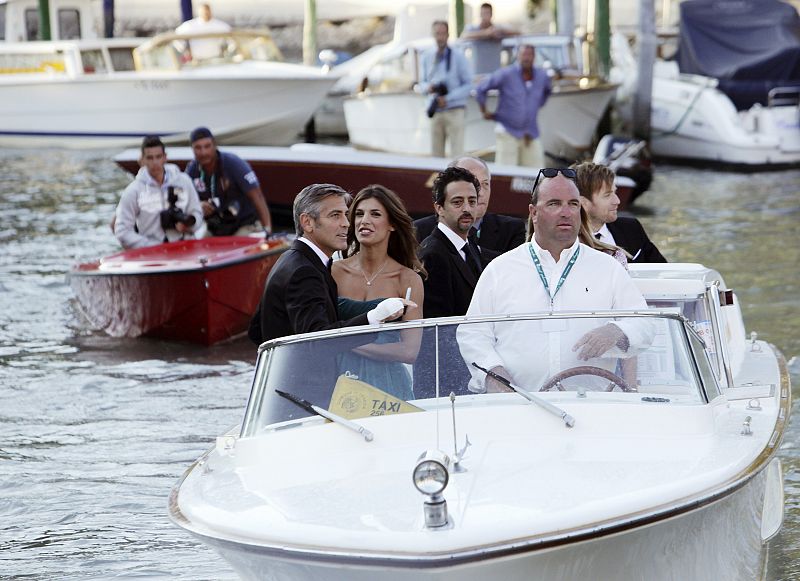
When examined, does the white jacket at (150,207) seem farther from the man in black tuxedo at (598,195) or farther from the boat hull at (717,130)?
the boat hull at (717,130)

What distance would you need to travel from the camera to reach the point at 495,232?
6914mm

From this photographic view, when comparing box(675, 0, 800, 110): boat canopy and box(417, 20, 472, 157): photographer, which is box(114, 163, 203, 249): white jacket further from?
box(675, 0, 800, 110): boat canopy

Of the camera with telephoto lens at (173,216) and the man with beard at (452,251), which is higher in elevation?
the man with beard at (452,251)

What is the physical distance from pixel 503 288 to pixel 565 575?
1.44 meters

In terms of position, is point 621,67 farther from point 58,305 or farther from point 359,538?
point 359,538

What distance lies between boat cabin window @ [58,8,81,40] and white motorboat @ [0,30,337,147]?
4925 millimetres

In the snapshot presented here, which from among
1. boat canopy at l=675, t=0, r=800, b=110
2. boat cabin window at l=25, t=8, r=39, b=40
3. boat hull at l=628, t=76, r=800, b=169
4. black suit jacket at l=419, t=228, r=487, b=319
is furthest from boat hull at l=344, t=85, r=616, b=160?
black suit jacket at l=419, t=228, r=487, b=319

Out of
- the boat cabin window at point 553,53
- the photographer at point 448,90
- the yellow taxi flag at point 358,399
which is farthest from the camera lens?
the boat cabin window at point 553,53

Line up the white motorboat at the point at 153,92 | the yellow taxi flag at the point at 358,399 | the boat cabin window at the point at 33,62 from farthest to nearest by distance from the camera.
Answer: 1. the boat cabin window at the point at 33,62
2. the white motorboat at the point at 153,92
3. the yellow taxi flag at the point at 358,399

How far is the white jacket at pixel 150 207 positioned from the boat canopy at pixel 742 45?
14258 millimetres

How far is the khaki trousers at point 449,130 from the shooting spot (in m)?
17.5

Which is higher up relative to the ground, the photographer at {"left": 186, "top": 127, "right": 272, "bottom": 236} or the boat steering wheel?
the boat steering wheel

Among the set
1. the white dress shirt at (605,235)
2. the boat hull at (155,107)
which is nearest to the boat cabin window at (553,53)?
the boat hull at (155,107)

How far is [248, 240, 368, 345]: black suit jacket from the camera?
208 inches
